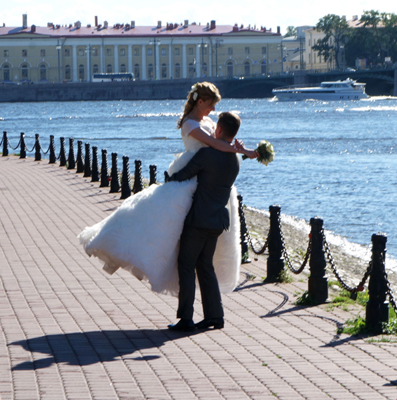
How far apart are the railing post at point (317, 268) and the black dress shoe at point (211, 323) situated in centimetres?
117

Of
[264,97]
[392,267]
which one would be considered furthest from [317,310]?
[264,97]

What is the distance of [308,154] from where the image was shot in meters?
35.6

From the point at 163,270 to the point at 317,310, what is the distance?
4.72 ft

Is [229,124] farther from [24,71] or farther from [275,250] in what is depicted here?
[24,71]

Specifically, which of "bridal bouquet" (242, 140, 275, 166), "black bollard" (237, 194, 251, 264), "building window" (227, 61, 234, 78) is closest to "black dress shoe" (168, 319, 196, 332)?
"bridal bouquet" (242, 140, 275, 166)

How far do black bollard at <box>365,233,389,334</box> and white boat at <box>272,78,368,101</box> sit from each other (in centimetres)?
9372

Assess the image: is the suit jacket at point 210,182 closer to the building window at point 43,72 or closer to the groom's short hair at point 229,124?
the groom's short hair at point 229,124

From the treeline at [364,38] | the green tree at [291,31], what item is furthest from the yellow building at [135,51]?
the green tree at [291,31]

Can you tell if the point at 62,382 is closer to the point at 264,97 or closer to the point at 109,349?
the point at 109,349

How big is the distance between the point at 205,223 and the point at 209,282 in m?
0.45

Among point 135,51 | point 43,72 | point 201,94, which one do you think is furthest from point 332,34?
point 201,94

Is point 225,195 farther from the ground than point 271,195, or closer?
farther from the ground

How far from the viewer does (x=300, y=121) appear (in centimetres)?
6241

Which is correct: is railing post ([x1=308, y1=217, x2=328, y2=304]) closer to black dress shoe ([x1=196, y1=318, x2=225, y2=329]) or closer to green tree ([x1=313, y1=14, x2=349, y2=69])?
black dress shoe ([x1=196, y1=318, x2=225, y2=329])
